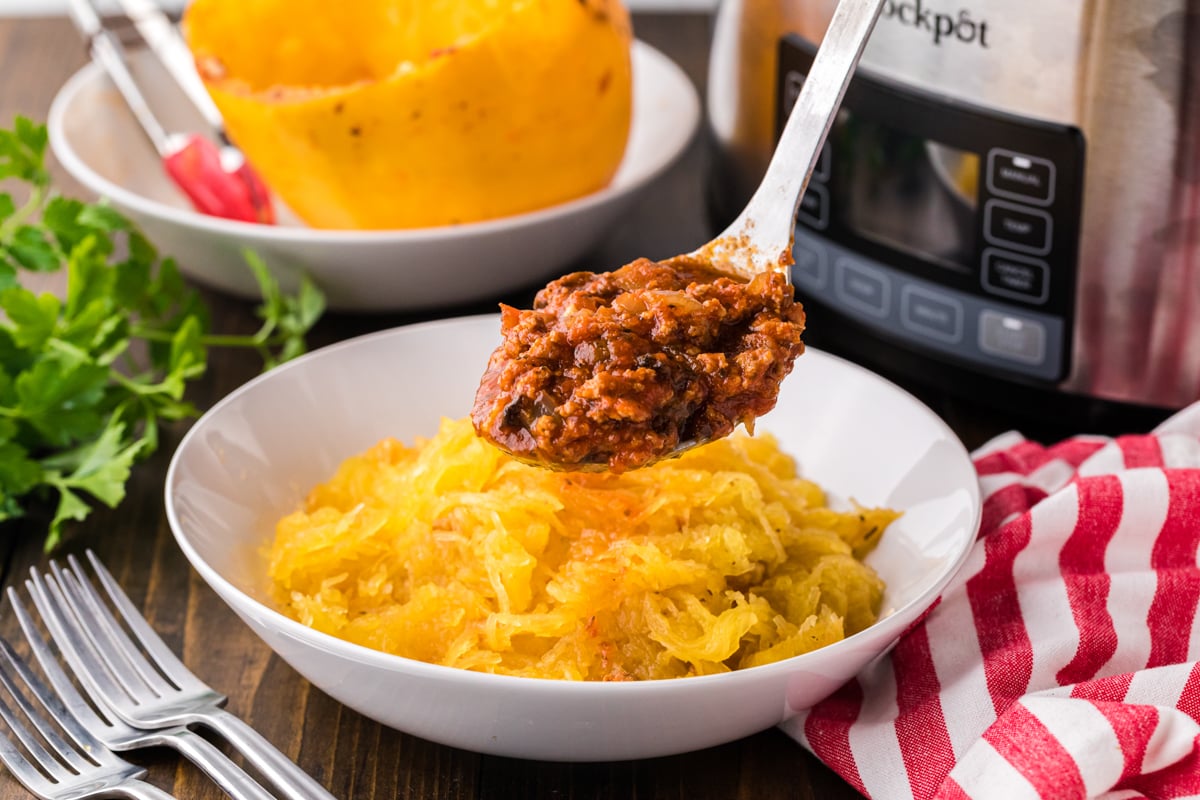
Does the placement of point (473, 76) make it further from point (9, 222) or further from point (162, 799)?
point (162, 799)

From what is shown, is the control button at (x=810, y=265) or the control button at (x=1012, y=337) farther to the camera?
the control button at (x=810, y=265)

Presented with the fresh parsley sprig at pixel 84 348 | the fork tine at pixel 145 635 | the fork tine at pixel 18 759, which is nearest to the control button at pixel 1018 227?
the fresh parsley sprig at pixel 84 348

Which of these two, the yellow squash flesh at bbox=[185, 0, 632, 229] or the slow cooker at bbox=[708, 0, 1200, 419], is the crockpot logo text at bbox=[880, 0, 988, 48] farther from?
the yellow squash flesh at bbox=[185, 0, 632, 229]

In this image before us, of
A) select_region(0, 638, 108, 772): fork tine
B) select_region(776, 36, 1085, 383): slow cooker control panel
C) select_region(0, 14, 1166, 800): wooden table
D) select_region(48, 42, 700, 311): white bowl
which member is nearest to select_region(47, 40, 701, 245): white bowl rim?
select_region(48, 42, 700, 311): white bowl

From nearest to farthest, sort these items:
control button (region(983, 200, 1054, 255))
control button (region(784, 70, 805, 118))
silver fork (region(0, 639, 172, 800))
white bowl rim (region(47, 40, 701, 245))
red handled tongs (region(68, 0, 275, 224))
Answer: silver fork (region(0, 639, 172, 800)) → control button (region(983, 200, 1054, 255)) → control button (region(784, 70, 805, 118)) → white bowl rim (region(47, 40, 701, 245)) → red handled tongs (region(68, 0, 275, 224))

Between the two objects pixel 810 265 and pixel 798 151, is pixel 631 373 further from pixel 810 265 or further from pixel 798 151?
pixel 810 265

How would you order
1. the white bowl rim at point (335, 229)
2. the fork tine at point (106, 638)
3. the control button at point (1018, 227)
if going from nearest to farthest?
the fork tine at point (106, 638)
the control button at point (1018, 227)
the white bowl rim at point (335, 229)

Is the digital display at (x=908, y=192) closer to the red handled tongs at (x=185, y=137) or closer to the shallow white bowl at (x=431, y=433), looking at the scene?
the shallow white bowl at (x=431, y=433)

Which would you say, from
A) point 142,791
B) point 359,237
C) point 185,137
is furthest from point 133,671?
point 185,137
